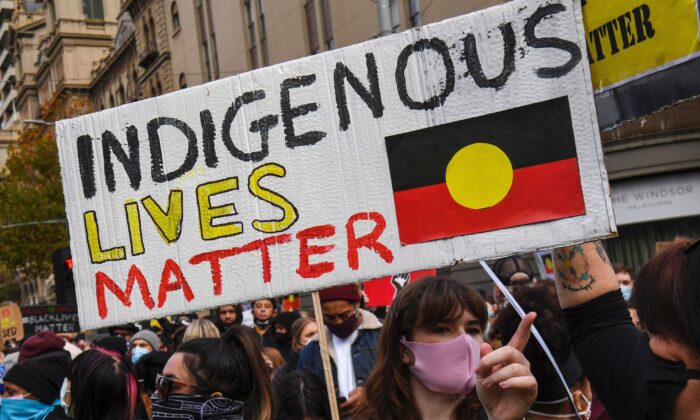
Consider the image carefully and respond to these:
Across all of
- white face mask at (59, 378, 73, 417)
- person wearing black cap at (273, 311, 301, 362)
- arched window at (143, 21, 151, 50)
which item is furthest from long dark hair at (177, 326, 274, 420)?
arched window at (143, 21, 151, 50)

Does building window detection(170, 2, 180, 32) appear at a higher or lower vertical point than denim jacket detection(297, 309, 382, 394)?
higher

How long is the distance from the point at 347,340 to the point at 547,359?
2103 mm

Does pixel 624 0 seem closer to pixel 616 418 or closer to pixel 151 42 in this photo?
pixel 616 418

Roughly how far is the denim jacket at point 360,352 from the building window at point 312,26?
19208mm

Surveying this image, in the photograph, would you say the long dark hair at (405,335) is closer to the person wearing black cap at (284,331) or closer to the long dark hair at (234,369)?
the long dark hair at (234,369)

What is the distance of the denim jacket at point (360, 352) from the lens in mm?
5516

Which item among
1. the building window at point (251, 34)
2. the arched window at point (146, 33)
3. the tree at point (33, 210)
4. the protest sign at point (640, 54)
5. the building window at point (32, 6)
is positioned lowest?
the protest sign at point (640, 54)

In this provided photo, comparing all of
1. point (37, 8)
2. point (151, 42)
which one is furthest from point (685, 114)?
point (37, 8)

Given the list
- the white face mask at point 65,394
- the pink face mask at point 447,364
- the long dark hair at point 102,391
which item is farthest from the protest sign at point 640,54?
the white face mask at point 65,394

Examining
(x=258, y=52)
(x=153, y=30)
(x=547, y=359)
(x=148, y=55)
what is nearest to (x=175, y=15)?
(x=148, y=55)

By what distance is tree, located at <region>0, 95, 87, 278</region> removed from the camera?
36.8 meters

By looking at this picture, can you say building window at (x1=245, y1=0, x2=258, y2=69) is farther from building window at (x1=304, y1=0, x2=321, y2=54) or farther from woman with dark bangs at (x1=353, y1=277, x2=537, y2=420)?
woman with dark bangs at (x1=353, y1=277, x2=537, y2=420)

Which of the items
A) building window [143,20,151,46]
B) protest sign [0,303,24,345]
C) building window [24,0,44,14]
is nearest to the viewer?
protest sign [0,303,24,345]

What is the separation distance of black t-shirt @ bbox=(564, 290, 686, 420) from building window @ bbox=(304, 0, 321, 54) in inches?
877
